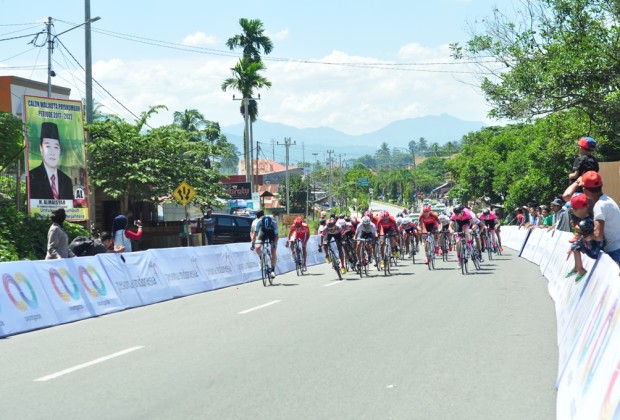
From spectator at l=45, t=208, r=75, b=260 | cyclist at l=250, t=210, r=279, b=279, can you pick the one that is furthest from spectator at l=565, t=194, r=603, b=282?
cyclist at l=250, t=210, r=279, b=279

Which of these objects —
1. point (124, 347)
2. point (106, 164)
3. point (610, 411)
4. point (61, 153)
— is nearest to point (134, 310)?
point (124, 347)

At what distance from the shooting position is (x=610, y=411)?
472 cm

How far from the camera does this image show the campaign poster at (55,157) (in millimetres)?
23391

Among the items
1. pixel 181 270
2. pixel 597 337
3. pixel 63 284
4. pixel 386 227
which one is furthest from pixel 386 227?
pixel 597 337

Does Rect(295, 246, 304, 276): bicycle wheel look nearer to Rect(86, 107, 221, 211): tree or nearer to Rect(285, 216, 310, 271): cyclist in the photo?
Rect(285, 216, 310, 271): cyclist

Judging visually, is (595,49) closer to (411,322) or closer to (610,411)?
(411,322)

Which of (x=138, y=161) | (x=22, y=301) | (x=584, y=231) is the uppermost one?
(x=138, y=161)

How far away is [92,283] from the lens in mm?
15438

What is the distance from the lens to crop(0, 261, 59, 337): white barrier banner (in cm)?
1280

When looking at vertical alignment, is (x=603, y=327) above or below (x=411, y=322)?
above

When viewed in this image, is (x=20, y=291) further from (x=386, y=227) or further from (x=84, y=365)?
(x=386, y=227)

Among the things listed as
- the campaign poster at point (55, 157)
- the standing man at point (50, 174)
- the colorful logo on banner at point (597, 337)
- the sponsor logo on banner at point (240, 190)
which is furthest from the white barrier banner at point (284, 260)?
the sponsor logo on banner at point (240, 190)

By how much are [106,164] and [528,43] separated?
18.3 meters

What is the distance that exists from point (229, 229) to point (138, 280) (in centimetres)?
1973
